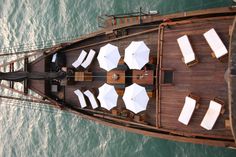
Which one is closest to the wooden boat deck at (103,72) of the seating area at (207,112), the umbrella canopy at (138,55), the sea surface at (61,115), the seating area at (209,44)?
the umbrella canopy at (138,55)

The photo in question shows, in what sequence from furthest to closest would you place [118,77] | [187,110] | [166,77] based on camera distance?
1. [118,77]
2. [166,77]
3. [187,110]

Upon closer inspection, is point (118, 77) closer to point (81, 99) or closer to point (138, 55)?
point (138, 55)

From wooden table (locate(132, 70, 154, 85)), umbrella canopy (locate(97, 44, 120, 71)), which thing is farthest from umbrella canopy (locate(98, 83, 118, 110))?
wooden table (locate(132, 70, 154, 85))

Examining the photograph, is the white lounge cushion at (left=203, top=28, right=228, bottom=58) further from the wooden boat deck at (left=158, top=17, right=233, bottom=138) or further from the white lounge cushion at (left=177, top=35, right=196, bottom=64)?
the white lounge cushion at (left=177, top=35, right=196, bottom=64)

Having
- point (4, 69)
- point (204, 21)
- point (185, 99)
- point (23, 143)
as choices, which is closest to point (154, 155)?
point (185, 99)

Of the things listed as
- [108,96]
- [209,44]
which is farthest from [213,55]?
[108,96]

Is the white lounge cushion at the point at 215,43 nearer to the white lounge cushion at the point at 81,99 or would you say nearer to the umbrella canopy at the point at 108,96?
the umbrella canopy at the point at 108,96

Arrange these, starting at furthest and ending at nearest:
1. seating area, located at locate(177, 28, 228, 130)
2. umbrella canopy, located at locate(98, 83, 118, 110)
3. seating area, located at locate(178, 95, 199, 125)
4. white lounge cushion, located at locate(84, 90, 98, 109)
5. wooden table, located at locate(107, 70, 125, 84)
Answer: white lounge cushion, located at locate(84, 90, 98, 109), umbrella canopy, located at locate(98, 83, 118, 110), wooden table, located at locate(107, 70, 125, 84), seating area, located at locate(178, 95, 199, 125), seating area, located at locate(177, 28, 228, 130)
